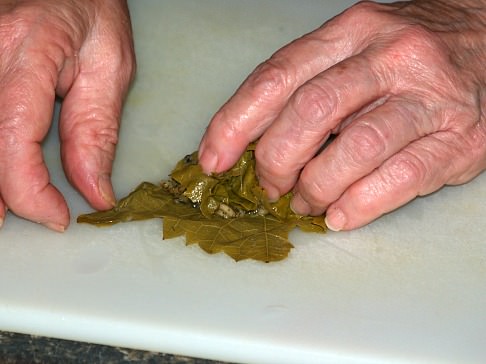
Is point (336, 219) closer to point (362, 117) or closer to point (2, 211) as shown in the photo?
point (362, 117)

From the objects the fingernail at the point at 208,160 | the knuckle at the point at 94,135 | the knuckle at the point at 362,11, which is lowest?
the fingernail at the point at 208,160

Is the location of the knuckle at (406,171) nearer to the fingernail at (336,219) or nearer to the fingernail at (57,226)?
the fingernail at (336,219)

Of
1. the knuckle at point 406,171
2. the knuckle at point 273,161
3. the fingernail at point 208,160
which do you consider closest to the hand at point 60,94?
the fingernail at point 208,160

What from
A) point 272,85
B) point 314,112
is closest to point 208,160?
point 272,85

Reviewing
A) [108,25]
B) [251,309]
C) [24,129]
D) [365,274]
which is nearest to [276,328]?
[251,309]

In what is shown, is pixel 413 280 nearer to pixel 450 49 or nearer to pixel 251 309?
pixel 251 309
